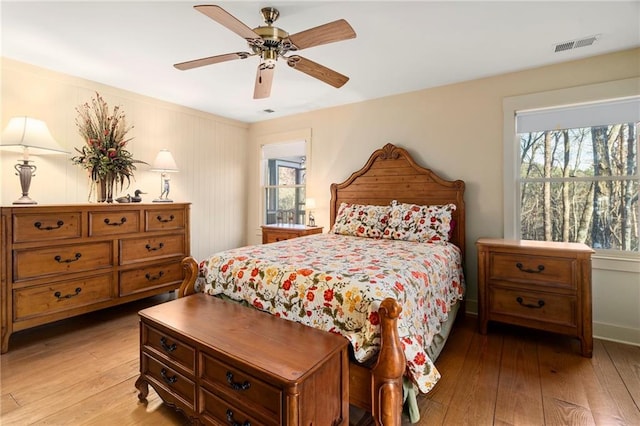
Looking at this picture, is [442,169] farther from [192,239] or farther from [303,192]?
[192,239]

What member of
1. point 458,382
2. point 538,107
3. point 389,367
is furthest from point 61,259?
point 538,107

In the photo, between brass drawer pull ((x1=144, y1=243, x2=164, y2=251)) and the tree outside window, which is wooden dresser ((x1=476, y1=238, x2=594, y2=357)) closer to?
the tree outside window

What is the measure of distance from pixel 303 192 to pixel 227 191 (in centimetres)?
124

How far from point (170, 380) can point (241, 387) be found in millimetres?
594

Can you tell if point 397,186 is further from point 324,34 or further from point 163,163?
point 163,163

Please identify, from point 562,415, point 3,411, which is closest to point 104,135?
point 3,411

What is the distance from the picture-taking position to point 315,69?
7.42 feet

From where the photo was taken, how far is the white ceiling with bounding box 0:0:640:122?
206 centimetres

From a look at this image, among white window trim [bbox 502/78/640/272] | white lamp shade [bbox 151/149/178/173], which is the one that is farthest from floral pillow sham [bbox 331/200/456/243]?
white lamp shade [bbox 151/149/178/173]

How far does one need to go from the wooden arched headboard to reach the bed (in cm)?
1

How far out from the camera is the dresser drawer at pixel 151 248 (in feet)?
10.0

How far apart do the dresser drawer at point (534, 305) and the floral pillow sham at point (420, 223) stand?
68cm

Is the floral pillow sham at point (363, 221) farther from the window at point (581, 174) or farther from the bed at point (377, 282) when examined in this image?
the window at point (581, 174)

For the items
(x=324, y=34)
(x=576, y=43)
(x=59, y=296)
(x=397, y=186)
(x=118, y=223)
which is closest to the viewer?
(x=324, y=34)
